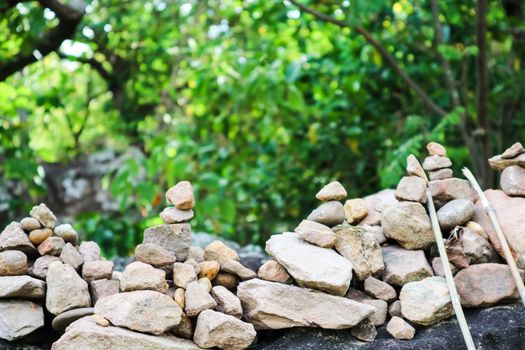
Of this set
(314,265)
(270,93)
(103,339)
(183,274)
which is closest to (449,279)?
(314,265)

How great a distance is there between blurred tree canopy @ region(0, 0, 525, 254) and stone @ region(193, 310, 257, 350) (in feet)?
5.33

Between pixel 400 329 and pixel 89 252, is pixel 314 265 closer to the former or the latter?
pixel 400 329

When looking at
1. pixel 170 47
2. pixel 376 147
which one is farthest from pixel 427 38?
pixel 170 47

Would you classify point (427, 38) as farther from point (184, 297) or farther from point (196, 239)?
point (184, 297)

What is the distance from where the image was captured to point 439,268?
4.76ft

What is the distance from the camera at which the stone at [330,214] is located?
1467mm

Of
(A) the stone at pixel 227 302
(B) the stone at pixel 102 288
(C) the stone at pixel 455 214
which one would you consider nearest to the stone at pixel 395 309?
(C) the stone at pixel 455 214

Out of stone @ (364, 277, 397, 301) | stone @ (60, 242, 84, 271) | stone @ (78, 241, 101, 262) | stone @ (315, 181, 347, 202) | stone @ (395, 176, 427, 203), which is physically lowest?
stone @ (364, 277, 397, 301)

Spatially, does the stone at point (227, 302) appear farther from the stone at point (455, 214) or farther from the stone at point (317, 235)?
the stone at point (455, 214)

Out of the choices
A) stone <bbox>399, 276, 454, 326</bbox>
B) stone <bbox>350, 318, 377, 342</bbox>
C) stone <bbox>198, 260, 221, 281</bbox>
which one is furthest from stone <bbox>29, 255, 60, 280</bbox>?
stone <bbox>399, 276, 454, 326</bbox>

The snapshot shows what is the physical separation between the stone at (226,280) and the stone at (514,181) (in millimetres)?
704

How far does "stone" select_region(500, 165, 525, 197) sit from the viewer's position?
152 centimetres

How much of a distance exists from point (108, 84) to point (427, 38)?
2302 millimetres

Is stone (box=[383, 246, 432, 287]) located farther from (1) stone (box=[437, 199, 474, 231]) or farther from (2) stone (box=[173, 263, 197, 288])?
(2) stone (box=[173, 263, 197, 288])
